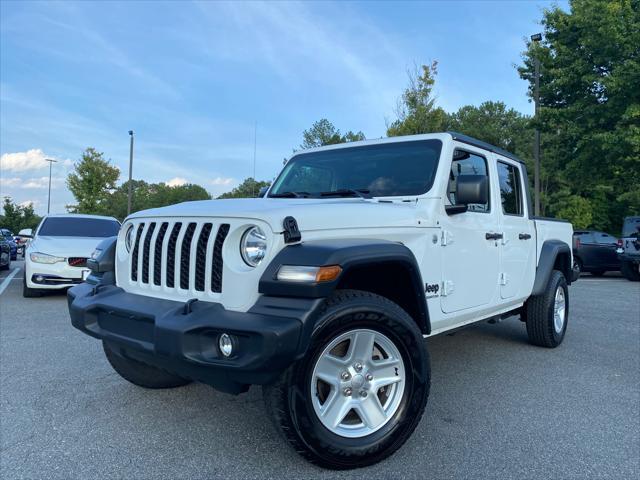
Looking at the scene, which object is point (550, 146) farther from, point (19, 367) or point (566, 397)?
point (19, 367)

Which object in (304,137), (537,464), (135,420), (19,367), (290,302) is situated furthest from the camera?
(304,137)

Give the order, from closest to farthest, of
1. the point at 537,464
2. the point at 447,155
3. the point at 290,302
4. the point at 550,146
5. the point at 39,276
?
the point at 290,302 → the point at 537,464 → the point at 447,155 → the point at 39,276 → the point at 550,146

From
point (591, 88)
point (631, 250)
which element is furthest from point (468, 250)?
point (591, 88)

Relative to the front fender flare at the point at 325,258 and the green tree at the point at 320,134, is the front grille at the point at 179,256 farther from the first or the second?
the green tree at the point at 320,134

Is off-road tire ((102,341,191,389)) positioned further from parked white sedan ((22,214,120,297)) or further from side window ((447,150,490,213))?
parked white sedan ((22,214,120,297))

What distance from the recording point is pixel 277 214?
2.36 metres

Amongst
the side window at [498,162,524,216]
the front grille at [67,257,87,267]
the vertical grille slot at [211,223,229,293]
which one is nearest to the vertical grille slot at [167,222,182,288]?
the vertical grille slot at [211,223,229,293]

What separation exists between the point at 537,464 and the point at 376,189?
194cm

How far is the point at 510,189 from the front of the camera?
14.8 feet

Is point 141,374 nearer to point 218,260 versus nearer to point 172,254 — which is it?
point 172,254

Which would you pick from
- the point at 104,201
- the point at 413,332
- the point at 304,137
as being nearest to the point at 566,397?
the point at 413,332

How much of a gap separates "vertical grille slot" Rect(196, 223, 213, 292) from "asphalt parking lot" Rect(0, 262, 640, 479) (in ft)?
3.09

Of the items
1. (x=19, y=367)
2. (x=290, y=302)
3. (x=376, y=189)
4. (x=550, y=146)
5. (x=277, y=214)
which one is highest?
(x=550, y=146)

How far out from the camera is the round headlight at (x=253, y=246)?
2354mm
